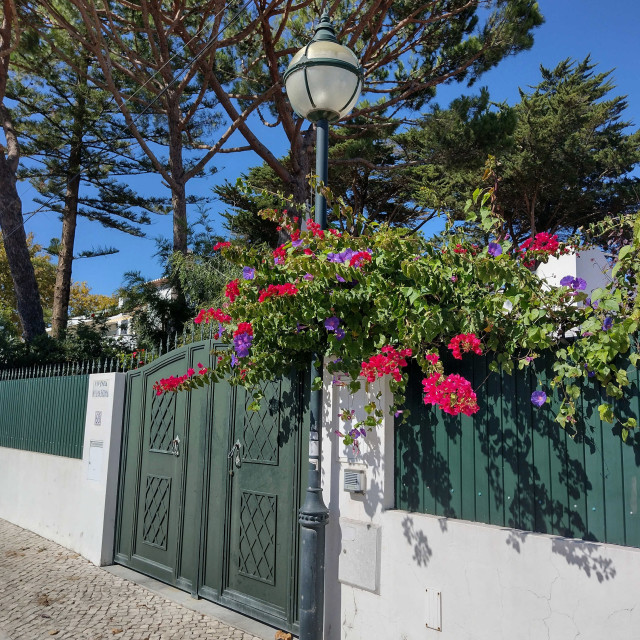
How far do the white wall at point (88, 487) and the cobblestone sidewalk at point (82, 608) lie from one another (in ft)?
1.01

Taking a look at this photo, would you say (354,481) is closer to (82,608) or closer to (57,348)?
(82,608)

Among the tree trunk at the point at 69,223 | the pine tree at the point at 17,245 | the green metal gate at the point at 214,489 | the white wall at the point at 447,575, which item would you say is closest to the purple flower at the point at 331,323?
the white wall at the point at 447,575

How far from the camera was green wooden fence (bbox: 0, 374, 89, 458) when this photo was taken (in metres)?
7.17

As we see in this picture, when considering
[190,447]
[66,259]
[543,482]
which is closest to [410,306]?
[543,482]

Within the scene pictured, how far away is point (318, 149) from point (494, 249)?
62.3 inches

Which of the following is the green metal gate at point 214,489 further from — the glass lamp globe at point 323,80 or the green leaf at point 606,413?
the green leaf at point 606,413

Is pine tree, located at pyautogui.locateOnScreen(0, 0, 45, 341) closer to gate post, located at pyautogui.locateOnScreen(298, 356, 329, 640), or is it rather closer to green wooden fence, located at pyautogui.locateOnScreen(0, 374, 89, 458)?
green wooden fence, located at pyautogui.locateOnScreen(0, 374, 89, 458)

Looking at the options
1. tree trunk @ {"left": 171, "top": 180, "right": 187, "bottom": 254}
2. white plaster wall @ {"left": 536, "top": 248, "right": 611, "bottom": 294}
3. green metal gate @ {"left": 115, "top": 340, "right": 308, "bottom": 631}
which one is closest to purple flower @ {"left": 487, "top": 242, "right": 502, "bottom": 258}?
green metal gate @ {"left": 115, "top": 340, "right": 308, "bottom": 631}

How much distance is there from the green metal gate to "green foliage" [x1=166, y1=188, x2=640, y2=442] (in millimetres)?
675

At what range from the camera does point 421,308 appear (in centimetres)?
329

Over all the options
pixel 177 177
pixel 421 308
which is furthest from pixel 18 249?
pixel 421 308

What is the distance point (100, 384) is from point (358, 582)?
165 inches

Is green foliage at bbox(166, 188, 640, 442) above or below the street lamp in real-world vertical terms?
below

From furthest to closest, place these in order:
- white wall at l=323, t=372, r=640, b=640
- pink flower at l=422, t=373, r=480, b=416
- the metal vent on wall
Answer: the metal vent on wall, pink flower at l=422, t=373, r=480, b=416, white wall at l=323, t=372, r=640, b=640
